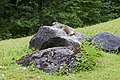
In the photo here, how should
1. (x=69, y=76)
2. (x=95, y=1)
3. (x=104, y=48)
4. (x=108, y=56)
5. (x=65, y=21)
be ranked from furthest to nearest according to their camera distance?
(x=95, y=1) < (x=65, y=21) < (x=104, y=48) < (x=108, y=56) < (x=69, y=76)

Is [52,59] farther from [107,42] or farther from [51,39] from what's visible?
[107,42]

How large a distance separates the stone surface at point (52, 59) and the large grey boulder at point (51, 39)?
1124 mm

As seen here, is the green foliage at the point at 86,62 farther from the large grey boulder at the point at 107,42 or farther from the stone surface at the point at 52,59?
the large grey boulder at the point at 107,42

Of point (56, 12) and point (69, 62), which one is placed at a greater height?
point (69, 62)

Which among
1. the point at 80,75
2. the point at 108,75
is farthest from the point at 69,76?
the point at 108,75

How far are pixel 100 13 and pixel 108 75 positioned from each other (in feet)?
64.2

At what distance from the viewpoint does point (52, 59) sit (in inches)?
299

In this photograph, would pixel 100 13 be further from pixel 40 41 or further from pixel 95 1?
pixel 40 41

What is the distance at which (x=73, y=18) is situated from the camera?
24.5 meters

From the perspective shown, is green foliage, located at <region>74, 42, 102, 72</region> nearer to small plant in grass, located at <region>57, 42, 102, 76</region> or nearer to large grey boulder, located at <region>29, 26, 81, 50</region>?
small plant in grass, located at <region>57, 42, 102, 76</region>

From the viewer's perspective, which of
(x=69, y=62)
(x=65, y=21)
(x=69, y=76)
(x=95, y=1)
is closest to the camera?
(x=69, y=76)

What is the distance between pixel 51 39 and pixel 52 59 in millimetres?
1584

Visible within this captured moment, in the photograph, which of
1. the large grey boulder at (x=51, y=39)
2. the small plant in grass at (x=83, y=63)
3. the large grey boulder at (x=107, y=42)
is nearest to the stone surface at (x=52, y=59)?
the small plant in grass at (x=83, y=63)

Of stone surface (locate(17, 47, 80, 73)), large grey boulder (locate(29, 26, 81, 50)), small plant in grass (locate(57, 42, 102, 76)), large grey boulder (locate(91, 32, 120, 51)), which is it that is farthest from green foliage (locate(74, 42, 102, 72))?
large grey boulder (locate(91, 32, 120, 51))
